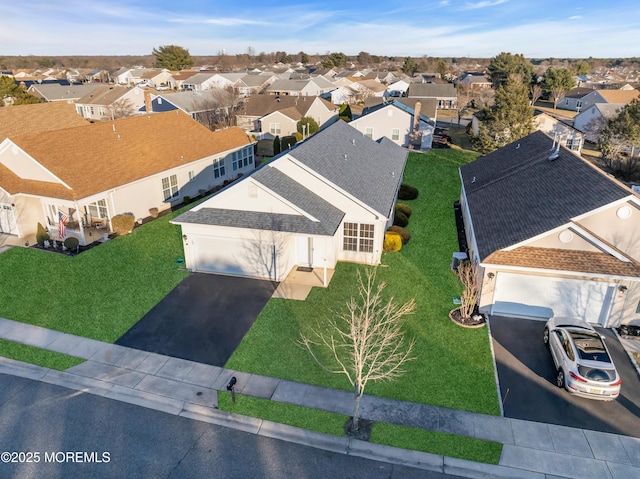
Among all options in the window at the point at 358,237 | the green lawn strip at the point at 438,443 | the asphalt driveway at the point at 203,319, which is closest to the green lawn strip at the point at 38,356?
the asphalt driveway at the point at 203,319

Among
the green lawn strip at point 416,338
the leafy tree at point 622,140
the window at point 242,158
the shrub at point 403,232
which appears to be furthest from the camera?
the leafy tree at point 622,140

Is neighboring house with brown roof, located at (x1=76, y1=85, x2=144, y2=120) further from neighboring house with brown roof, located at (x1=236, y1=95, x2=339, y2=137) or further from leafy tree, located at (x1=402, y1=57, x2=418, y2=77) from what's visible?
leafy tree, located at (x1=402, y1=57, x2=418, y2=77)

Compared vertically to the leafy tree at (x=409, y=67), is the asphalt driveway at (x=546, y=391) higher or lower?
lower

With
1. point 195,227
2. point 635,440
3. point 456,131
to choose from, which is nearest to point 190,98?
point 456,131

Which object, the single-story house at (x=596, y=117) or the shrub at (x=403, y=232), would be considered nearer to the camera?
the shrub at (x=403, y=232)

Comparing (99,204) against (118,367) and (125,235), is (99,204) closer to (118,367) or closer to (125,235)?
(125,235)

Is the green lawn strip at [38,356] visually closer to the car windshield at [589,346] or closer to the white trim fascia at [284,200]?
the white trim fascia at [284,200]

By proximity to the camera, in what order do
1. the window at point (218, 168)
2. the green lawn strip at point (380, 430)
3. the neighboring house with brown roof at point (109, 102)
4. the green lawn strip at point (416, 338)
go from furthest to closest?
the neighboring house with brown roof at point (109, 102) < the window at point (218, 168) < the green lawn strip at point (416, 338) < the green lawn strip at point (380, 430)
